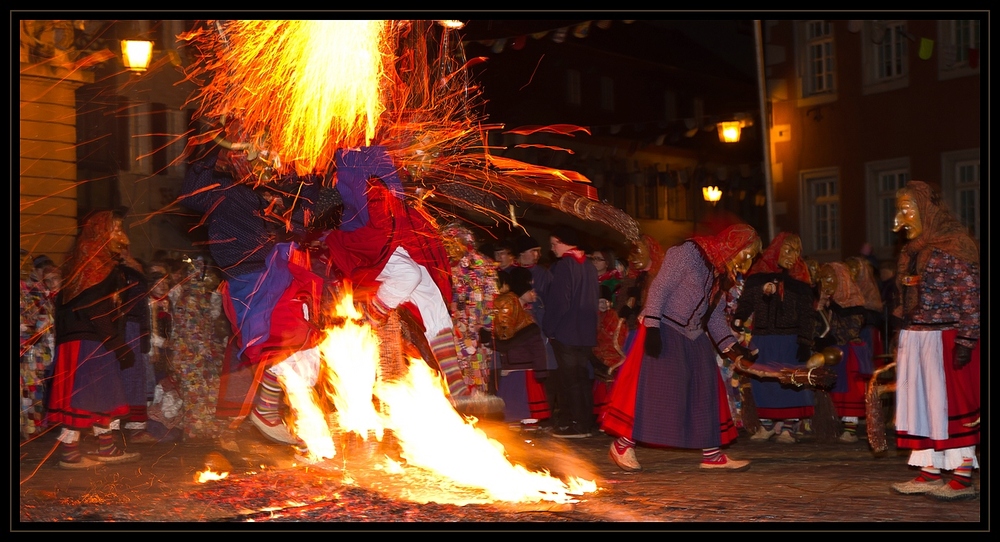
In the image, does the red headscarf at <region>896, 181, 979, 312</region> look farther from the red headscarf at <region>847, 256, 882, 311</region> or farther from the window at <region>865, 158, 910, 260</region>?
the window at <region>865, 158, 910, 260</region>

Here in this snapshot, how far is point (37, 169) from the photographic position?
50.3ft

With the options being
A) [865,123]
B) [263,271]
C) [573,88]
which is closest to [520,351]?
[263,271]

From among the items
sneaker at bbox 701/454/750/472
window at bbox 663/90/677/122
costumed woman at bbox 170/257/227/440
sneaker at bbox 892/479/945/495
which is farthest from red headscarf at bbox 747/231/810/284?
window at bbox 663/90/677/122

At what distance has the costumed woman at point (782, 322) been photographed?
10.1 m

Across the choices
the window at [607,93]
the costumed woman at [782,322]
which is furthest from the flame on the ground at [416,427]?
the window at [607,93]

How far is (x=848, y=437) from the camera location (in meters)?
10.1

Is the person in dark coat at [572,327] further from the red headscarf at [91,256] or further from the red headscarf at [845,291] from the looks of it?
the red headscarf at [91,256]

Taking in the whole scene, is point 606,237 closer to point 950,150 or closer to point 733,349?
point 950,150

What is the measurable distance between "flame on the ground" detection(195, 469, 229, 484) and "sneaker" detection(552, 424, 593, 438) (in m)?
3.65

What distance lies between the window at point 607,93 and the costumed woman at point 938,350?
99.9 feet

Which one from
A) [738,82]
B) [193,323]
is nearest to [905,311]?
[193,323]

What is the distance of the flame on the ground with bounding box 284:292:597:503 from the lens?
6812mm

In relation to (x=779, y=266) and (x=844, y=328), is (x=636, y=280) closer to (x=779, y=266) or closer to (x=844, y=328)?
(x=779, y=266)

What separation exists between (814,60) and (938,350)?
17790 millimetres
